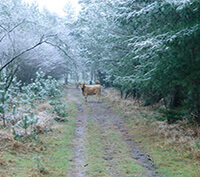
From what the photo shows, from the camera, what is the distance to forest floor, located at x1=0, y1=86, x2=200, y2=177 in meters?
4.78

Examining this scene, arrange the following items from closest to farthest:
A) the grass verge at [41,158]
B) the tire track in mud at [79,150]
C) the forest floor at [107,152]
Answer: the grass verge at [41,158] < the forest floor at [107,152] < the tire track in mud at [79,150]

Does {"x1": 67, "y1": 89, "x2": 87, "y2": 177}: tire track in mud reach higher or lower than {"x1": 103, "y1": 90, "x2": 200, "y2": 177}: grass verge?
lower

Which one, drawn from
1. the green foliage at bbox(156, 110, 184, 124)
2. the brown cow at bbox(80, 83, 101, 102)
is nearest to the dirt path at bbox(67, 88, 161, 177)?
the green foliage at bbox(156, 110, 184, 124)

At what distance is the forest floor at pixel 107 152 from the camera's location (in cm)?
478

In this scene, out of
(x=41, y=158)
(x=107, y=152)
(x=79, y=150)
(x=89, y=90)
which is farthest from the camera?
(x=89, y=90)

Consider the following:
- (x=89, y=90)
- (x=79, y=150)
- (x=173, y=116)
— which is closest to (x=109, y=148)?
(x=79, y=150)

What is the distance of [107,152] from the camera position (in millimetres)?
6242

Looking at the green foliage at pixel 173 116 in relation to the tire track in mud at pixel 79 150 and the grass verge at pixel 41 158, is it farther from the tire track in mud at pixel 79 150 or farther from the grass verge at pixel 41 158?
the grass verge at pixel 41 158

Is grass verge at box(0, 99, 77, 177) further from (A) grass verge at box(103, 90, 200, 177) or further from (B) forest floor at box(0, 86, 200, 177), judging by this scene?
(A) grass verge at box(103, 90, 200, 177)

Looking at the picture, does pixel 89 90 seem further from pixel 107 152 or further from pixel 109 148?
pixel 107 152

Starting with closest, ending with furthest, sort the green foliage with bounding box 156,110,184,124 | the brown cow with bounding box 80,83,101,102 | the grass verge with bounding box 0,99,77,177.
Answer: the grass verge with bounding box 0,99,77,177, the green foliage with bounding box 156,110,184,124, the brown cow with bounding box 80,83,101,102

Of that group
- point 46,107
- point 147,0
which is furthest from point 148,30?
point 46,107

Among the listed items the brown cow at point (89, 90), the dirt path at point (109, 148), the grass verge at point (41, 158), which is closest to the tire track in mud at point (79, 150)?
the dirt path at point (109, 148)

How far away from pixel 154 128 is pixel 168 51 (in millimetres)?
3402
